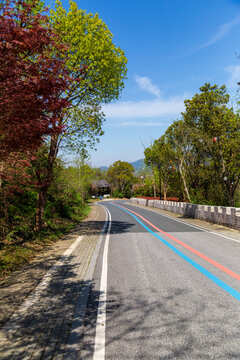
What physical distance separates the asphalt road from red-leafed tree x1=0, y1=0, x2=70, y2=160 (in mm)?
3336

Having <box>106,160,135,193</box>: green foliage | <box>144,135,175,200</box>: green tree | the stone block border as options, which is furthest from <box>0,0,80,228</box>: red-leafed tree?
<box>106,160,135,193</box>: green foliage

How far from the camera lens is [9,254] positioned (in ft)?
22.8

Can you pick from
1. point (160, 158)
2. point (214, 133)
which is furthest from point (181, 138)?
point (160, 158)

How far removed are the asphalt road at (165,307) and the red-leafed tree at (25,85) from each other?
334 centimetres

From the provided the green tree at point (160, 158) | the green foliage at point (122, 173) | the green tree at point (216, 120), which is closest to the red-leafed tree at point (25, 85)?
the green tree at point (216, 120)

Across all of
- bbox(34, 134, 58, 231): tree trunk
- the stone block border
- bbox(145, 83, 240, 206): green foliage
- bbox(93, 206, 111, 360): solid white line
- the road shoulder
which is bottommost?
the road shoulder

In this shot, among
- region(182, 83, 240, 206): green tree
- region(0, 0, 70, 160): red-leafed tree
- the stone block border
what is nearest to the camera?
region(0, 0, 70, 160): red-leafed tree

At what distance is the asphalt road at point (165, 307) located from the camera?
2836mm

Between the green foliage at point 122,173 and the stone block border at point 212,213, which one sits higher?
the green foliage at point 122,173

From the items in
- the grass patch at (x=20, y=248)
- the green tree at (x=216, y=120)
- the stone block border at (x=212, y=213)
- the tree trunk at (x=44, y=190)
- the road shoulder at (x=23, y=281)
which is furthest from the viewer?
the green tree at (x=216, y=120)

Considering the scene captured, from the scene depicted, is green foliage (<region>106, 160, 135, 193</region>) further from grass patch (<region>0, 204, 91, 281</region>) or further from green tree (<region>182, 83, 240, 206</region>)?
grass patch (<region>0, 204, 91, 281</region>)

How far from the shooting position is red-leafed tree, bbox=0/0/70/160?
3496 millimetres

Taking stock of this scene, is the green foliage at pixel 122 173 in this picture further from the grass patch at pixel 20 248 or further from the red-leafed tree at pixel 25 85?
the red-leafed tree at pixel 25 85

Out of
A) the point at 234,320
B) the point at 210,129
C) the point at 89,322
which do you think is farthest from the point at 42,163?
the point at 210,129
